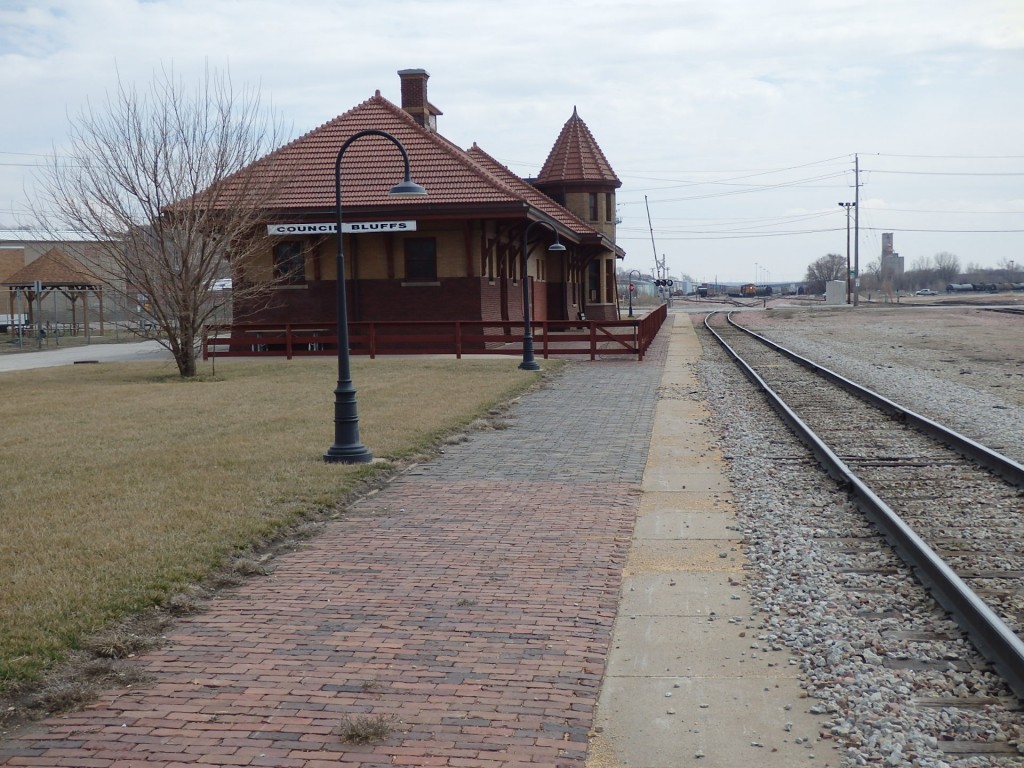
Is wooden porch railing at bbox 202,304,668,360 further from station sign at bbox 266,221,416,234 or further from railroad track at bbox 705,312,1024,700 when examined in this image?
railroad track at bbox 705,312,1024,700

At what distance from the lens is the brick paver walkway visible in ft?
14.4

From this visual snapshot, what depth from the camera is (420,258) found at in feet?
104

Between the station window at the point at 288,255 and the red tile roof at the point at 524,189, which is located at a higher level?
the red tile roof at the point at 524,189

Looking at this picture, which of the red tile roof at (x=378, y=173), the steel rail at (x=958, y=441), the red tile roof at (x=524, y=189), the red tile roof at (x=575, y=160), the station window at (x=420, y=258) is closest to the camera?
the steel rail at (x=958, y=441)

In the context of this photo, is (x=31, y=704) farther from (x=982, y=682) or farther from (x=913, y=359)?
(x=913, y=359)

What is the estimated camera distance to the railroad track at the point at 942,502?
5.83 metres

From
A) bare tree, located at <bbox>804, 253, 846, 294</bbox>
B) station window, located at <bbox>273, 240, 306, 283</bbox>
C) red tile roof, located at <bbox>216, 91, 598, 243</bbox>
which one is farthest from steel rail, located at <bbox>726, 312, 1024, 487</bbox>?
bare tree, located at <bbox>804, 253, 846, 294</bbox>

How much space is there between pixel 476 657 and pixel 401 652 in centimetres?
40

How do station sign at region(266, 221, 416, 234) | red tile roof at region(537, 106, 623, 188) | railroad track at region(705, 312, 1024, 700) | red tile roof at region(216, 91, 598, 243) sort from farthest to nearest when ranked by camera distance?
red tile roof at region(537, 106, 623, 188) → red tile roof at region(216, 91, 598, 243) → station sign at region(266, 221, 416, 234) → railroad track at region(705, 312, 1024, 700)

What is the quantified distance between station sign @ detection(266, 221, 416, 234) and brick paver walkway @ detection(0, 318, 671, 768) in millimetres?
20867

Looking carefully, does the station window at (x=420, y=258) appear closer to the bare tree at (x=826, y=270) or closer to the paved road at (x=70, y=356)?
the paved road at (x=70, y=356)

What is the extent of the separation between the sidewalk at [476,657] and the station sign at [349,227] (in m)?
21.0

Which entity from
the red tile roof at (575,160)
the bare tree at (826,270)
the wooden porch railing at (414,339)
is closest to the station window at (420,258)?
the wooden porch railing at (414,339)

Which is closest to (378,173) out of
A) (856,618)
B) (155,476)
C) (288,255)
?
(288,255)
